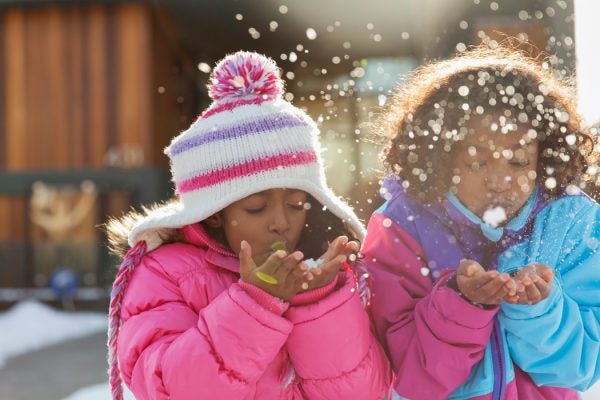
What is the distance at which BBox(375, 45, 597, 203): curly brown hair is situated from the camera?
1.93 m

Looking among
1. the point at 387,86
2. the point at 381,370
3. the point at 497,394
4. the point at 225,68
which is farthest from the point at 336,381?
the point at 387,86

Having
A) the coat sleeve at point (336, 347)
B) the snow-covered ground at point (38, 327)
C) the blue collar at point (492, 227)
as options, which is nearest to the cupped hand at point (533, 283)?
the blue collar at point (492, 227)

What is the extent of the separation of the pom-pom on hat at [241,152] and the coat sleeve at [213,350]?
0.27m

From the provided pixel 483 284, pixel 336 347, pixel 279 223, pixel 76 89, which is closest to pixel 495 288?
pixel 483 284

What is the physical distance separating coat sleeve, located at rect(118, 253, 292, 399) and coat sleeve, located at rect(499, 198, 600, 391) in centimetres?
51

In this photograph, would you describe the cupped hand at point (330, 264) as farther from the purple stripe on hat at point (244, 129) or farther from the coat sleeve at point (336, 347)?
the purple stripe on hat at point (244, 129)

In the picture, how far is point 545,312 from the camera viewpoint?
5.70 ft

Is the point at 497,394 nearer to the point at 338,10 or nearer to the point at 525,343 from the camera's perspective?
the point at 525,343

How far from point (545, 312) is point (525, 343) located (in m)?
0.11

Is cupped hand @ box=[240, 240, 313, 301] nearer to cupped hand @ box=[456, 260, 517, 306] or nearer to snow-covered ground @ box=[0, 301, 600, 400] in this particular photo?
cupped hand @ box=[456, 260, 517, 306]

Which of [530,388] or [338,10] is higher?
[338,10]

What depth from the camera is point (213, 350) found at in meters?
1.73

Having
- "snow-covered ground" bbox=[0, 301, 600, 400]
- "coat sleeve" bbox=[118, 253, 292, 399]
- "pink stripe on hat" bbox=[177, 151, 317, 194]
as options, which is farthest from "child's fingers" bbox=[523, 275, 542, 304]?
"snow-covered ground" bbox=[0, 301, 600, 400]

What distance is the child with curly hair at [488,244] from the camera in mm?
1773
